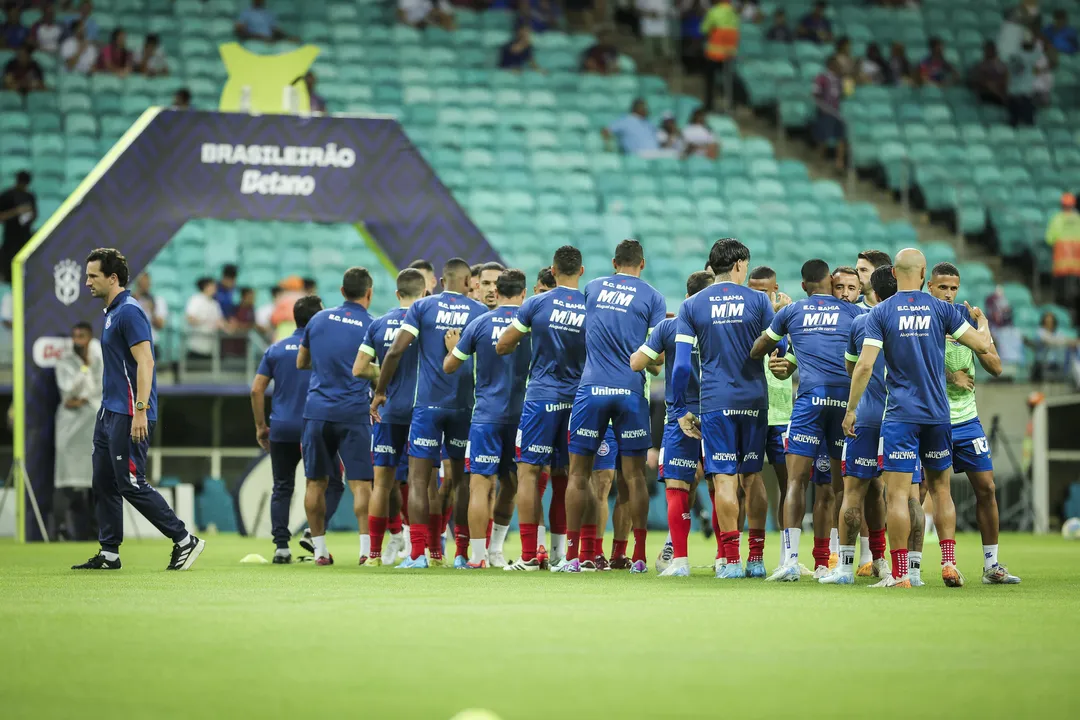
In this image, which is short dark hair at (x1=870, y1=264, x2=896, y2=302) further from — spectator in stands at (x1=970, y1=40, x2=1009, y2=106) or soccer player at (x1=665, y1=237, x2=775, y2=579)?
spectator in stands at (x1=970, y1=40, x2=1009, y2=106)

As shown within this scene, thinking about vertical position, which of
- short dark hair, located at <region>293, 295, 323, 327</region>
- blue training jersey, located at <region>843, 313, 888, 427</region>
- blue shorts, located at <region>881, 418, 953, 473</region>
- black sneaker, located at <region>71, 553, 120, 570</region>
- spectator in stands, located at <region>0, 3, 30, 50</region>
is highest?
spectator in stands, located at <region>0, 3, 30, 50</region>

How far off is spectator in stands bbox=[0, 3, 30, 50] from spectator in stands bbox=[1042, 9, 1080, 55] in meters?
18.9

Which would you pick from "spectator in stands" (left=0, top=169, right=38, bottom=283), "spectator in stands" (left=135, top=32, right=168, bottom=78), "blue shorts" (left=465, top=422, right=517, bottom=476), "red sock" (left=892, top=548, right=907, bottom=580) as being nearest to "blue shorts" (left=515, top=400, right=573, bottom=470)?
"blue shorts" (left=465, top=422, right=517, bottom=476)

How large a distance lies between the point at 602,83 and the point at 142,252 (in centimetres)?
1267

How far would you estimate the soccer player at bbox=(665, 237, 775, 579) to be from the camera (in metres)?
11.0

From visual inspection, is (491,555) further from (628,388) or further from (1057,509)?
(1057,509)

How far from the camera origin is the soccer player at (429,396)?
12.3 m

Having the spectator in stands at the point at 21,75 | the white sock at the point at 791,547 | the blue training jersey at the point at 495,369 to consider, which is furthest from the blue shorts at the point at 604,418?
the spectator in stands at the point at 21,75

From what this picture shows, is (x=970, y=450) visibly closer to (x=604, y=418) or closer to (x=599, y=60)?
(x=604, y=418)

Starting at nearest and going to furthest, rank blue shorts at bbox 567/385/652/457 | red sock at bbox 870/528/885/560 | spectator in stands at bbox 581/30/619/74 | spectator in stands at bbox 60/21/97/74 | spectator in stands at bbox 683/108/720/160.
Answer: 1. red sock at bbox 870/528/885/560
2. blue shorts at bbox 567/385/652/457
3. spectator in stands at bbox 60/21/97/74
4. spectator in stands at bbox 683/108/720/160
5. spectator in stands at bbox 581/30/619/74

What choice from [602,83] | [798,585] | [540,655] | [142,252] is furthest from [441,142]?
[540,655]

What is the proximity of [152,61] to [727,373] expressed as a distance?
56.2 feet

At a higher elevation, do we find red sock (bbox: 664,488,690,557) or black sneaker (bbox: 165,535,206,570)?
red sock (bbox: 664,488,690,557)

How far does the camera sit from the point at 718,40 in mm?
27734
